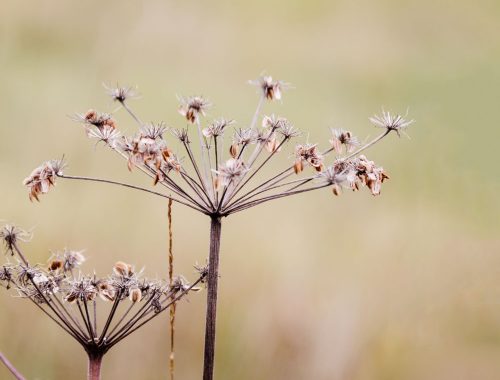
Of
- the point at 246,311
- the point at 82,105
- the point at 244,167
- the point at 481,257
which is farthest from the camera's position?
the point at 82,105

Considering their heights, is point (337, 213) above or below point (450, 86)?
below

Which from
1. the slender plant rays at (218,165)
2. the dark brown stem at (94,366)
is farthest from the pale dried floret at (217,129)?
the dark brown stem at (94,366)

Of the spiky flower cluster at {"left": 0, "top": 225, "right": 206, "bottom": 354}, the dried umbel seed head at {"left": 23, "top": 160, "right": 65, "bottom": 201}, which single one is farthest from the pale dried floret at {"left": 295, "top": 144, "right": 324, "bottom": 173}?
the dried umbel seed head at {"left": 23, "top": 160, "right": 65, "bottom": 201}

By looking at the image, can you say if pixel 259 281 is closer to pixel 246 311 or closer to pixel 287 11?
pixel 246 311

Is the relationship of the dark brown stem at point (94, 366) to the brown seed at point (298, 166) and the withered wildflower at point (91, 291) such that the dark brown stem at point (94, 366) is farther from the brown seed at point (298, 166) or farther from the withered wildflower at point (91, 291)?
the brown seed at point (298, 166)

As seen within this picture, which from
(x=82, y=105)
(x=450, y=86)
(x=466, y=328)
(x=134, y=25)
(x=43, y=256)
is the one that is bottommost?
(x=466, y=328)

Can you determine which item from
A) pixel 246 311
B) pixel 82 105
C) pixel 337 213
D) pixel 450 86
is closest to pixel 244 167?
pixel 246 311

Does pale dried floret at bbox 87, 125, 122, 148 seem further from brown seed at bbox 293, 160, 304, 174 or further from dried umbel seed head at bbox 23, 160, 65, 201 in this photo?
brown seed at bbox 293, 160, 304, 174
